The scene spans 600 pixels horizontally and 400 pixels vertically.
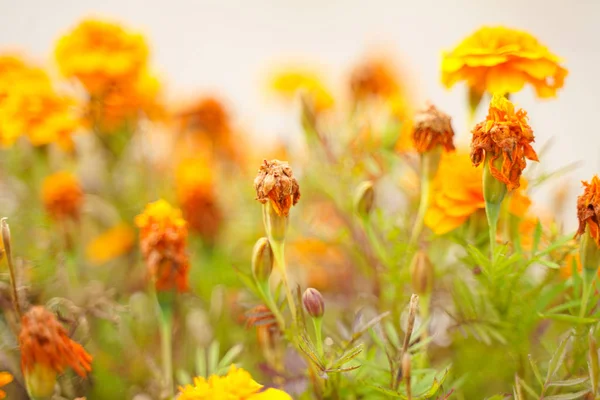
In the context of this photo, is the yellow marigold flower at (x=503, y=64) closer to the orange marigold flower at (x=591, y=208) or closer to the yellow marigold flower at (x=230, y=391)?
the orange marigold flower at (x=591, y=208)

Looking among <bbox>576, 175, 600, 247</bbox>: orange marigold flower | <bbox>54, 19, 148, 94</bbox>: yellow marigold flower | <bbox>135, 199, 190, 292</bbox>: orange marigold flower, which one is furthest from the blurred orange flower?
<bbox>576, 175, 600, 247</bbox>: orange marigold flower

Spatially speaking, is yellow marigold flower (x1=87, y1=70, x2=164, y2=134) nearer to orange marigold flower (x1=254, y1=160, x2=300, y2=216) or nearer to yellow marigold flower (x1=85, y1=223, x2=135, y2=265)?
yellow marigold flower (x1=85, y1=223, x2=135, y2=265)

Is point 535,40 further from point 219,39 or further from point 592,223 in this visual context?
point 219,39

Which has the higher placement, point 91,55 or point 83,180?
point 91,55

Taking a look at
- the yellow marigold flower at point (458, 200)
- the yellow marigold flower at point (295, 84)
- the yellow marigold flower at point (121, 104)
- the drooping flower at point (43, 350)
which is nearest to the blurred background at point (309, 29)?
the yellow marigold flower at point (295, 84)

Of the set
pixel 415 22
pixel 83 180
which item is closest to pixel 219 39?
pixel 415 22

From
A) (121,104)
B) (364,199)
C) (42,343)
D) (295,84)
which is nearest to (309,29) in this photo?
(295,84)
